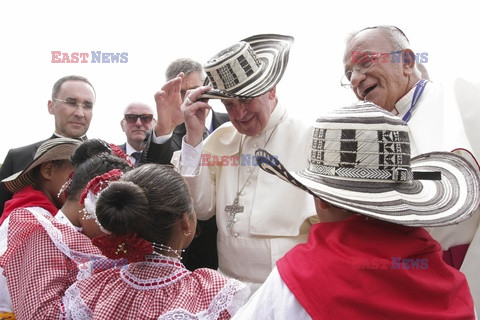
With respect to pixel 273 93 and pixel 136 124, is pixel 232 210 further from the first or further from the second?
pixel 136 124

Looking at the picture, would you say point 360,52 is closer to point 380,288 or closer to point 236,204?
point 236,204

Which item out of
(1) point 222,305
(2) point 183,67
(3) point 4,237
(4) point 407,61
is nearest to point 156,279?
(1) point 222,305

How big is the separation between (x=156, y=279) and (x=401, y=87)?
208 centimetres

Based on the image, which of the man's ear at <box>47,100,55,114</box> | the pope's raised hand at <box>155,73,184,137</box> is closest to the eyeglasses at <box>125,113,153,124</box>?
the man's ear at <box>47,100,55,114</box>

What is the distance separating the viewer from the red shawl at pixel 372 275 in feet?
4.53

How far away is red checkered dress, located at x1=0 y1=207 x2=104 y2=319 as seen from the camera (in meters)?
2.22

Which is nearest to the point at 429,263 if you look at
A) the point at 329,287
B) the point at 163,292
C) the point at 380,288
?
the point at 380,288

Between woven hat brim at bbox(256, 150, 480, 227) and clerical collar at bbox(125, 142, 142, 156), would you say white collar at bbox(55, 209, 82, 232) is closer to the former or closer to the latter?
woven hat brim at bbox(256, 150, 480, 227)

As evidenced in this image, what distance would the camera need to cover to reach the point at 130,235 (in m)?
2.04

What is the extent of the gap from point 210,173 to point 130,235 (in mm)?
1386

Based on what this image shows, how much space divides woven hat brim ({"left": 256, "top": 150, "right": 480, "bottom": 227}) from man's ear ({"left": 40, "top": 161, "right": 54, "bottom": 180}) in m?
1.87

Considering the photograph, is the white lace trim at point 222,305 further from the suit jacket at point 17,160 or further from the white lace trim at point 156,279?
the suit jacket at point 17,160

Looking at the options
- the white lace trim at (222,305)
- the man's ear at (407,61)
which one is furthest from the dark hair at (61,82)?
the white lace trim at (222,305)

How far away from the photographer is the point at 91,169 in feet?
8.67
